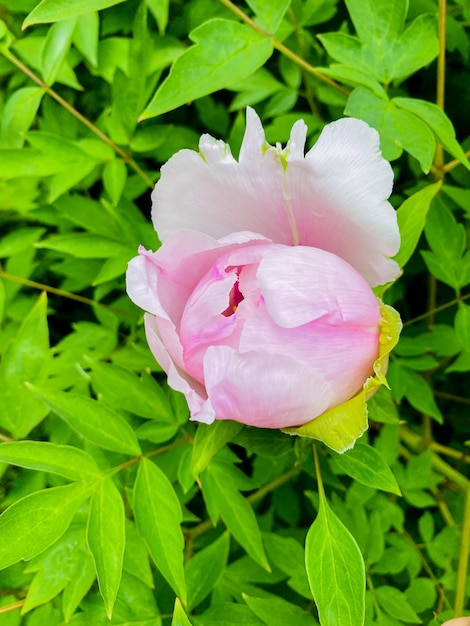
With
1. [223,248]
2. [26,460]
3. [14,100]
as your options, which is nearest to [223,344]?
[223,248]

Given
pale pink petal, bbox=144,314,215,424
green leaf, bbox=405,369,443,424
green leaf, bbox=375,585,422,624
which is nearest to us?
pale pink petal, bbox=144,314,215,424

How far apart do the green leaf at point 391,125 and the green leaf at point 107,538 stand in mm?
415

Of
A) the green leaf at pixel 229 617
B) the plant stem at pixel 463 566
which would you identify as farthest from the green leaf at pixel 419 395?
the green leaf at pixel 229 617

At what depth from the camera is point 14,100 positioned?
79cm

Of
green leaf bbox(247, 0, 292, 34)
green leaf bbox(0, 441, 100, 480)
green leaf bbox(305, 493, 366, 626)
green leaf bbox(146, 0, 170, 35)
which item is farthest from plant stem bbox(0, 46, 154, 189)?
green leaf bbox(305, 493, 366, 626)

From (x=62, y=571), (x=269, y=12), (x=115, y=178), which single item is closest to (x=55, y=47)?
(x=115, y=178)

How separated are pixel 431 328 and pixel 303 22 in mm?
410

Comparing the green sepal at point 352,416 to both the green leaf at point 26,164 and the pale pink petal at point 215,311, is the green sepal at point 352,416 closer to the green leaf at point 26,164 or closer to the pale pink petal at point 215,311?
the pale pink petal at point 215,311

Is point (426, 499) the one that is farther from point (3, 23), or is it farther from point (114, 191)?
point (3, 23)

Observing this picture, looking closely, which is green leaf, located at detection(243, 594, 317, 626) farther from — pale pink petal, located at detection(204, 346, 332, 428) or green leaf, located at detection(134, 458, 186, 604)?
pale pink petal, located at detection(204, 346, 332, 428)

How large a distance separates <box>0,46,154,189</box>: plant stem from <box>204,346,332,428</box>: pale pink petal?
41 centimetres

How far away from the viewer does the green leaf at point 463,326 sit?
2.36 feet

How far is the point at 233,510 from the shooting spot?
0.67 m

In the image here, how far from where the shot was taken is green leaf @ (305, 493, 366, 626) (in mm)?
539
